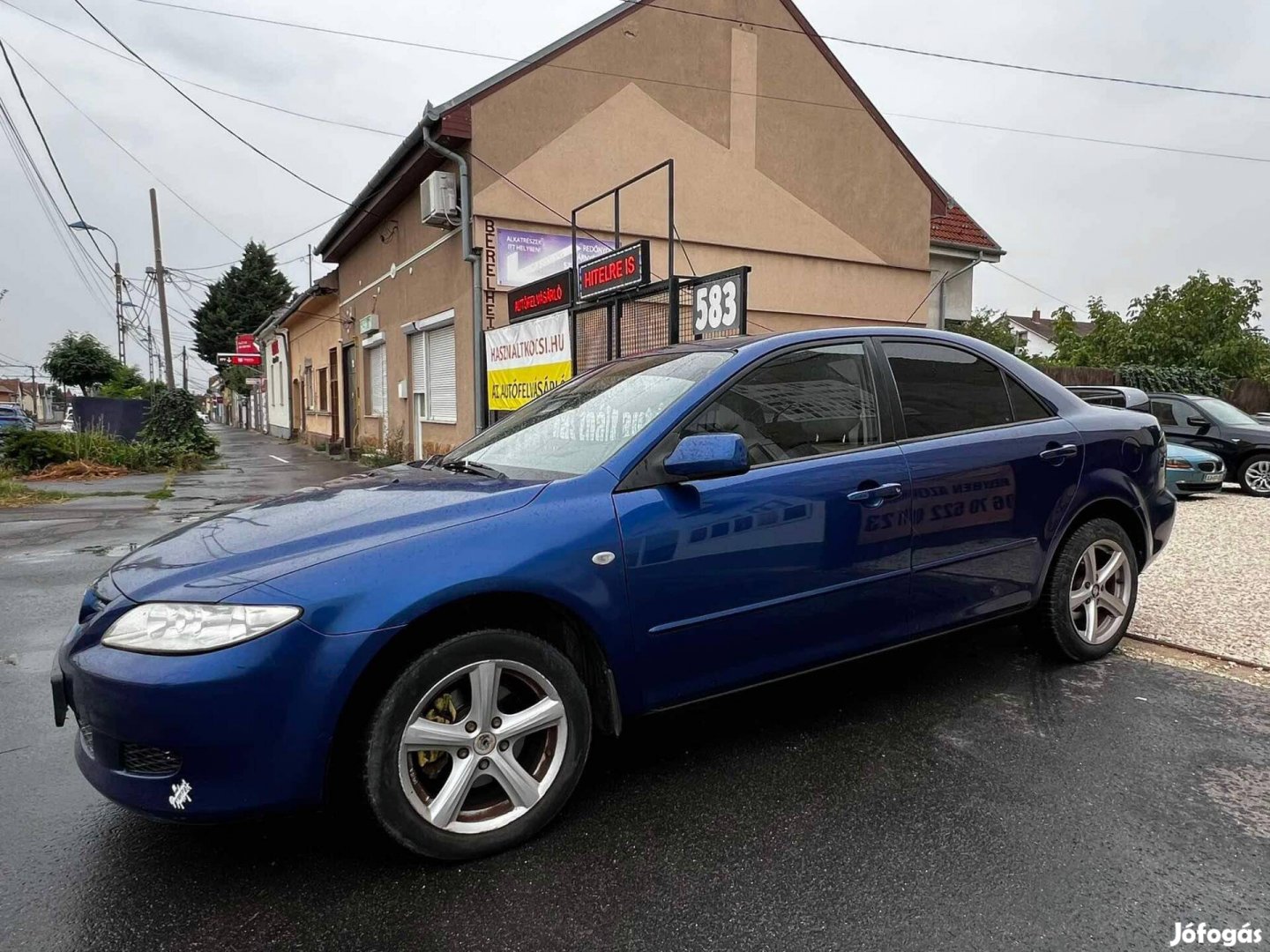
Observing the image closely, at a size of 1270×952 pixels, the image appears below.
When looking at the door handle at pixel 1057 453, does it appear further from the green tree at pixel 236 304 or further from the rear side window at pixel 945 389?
the green tree at pixel 236 304

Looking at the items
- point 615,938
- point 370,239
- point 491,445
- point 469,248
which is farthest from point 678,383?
point 370,239

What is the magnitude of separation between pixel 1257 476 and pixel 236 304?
65930 millimetres

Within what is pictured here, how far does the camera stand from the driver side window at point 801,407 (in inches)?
116

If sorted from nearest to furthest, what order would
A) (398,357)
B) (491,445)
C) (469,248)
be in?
(491,445) → (469,248) → (398,357)

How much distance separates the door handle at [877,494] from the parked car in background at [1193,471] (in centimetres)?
949

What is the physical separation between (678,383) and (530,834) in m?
1.66

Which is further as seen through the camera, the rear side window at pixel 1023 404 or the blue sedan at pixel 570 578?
the rear side window at pixel 1023 404

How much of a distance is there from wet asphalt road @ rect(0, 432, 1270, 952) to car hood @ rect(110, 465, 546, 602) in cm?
86

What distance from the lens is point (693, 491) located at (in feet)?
8.77

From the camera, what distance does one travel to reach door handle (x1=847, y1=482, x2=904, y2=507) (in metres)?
2.99

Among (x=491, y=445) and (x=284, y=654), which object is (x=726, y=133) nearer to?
(x=491, y=445)

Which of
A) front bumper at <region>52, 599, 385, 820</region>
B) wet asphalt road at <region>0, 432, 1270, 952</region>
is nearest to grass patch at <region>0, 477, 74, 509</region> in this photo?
wet asphalt road at <region>0, 432, 1270, 952</region>

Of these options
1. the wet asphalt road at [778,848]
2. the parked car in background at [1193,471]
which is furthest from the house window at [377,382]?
the wet asphalt road at [778,848]

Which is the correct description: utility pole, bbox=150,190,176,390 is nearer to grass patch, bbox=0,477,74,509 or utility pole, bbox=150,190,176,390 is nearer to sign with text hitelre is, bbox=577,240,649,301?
grass patch, bbox=0,477,74,509
